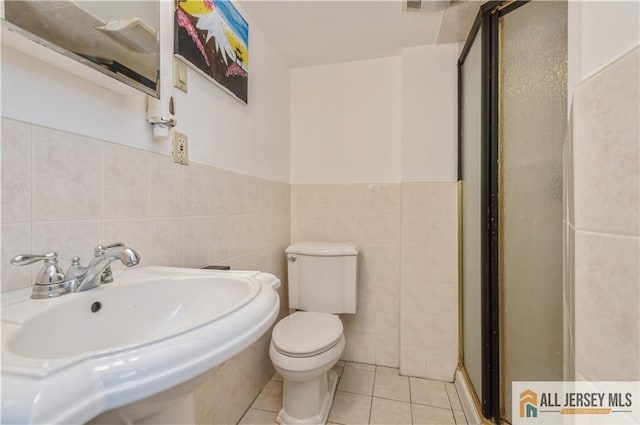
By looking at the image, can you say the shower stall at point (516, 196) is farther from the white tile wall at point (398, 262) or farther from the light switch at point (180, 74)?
the light switch at point (180, 74)

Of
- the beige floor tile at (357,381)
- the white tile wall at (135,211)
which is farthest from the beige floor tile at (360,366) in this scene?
the white tile wall at (135,211)

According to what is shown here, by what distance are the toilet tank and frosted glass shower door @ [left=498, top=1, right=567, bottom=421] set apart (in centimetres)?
78

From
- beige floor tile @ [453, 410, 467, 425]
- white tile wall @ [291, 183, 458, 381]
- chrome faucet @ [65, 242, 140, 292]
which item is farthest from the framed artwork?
beige floor tile @ [453, 410, 467, 425]

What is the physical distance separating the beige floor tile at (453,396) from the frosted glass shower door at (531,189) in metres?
0.35

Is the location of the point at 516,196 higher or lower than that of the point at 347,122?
lower

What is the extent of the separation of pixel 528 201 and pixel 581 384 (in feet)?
2.68

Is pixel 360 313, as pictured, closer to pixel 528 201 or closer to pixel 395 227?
pixel 395 227

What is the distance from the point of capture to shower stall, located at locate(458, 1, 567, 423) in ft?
3.05

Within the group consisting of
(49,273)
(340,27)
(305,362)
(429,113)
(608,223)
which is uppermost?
(340,27)

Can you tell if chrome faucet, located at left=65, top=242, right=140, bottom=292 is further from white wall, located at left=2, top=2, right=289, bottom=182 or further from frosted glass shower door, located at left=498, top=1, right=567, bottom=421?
frosted glass shower door, located at left=498, top=1, right=567, bottom=421

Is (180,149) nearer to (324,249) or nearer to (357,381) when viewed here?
(324,249)

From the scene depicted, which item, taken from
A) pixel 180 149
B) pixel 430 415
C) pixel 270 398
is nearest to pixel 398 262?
pixel 430 415

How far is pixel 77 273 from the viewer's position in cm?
60

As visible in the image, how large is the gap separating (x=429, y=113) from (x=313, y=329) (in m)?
1.47
